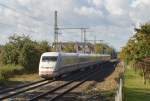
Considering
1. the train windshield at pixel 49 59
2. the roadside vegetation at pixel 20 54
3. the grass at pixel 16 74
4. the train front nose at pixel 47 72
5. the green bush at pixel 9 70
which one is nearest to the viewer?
the train front nose at pixel 47 72

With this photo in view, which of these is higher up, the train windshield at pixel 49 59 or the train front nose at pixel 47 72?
the train windshield at pixel 49 59

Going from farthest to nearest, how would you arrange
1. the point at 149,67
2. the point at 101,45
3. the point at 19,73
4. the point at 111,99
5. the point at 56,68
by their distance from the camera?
the point at 101,45
the point at 19,73
the point at 56,68
the point at 149,67
the point at 111,99

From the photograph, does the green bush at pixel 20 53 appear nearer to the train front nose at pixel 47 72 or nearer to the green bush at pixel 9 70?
the green bush at pixel 9 70

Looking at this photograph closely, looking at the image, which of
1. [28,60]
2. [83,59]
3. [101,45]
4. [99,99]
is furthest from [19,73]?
[101,45]

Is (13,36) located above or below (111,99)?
above

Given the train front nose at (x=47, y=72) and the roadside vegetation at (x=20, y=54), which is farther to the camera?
the roadside vegetation at (x=20, y=54)

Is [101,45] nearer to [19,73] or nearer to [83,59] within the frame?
[83,59]

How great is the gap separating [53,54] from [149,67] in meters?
14.8

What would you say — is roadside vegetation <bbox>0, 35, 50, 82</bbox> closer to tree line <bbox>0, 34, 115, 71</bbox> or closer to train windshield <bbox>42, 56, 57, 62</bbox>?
tree line <bbox>0, 34, 115, 71</bbox>

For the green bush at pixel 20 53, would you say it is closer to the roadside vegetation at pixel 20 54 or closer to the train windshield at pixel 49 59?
the roadside vegetation at pixel 20 54

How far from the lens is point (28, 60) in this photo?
57.5 meters

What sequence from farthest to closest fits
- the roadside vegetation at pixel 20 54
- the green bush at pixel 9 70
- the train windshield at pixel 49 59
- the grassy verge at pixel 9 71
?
the roadside vegetation at pixel 20 54 → the train windshield at pixel 49 59 → the green bush at pixel 9 70 → the grassy verge at pixel 9 71

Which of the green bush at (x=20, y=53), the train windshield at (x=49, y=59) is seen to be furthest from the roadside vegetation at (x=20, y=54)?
the train windshield at (x=49, y=59)

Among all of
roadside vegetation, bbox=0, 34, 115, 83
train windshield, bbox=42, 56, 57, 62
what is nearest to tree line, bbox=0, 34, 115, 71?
roadside vegetation, bbox=0, 34, 115, 83
